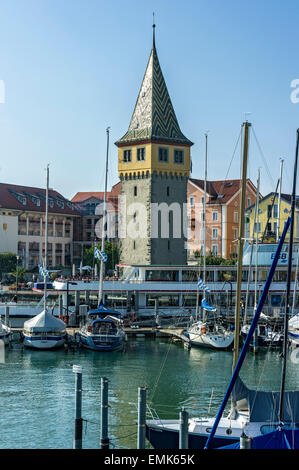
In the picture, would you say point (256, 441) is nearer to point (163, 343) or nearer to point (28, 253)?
point (163, 343)

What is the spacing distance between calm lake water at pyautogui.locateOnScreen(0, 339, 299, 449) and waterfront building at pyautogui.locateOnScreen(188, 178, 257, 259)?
1791 inches

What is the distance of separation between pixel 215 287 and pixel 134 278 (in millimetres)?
8199

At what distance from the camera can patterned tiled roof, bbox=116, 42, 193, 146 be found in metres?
76.6

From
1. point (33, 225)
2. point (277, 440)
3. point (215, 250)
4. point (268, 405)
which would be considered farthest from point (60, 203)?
point (277, 440)

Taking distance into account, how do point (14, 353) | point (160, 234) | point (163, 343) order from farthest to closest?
point (160, 234) → point (163, 343) → point (14, 353)

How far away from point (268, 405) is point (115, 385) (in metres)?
16.1

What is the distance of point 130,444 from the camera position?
87.2 feet

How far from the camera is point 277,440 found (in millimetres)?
20531

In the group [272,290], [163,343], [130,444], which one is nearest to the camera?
[130,444]

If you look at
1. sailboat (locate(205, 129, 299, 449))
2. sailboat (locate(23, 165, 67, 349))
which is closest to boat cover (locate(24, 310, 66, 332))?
sailboat (locate(23, 165, 67, 349))

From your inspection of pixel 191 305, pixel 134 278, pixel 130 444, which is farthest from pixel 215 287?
pixel 130 444

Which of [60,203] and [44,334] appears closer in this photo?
[44,334]

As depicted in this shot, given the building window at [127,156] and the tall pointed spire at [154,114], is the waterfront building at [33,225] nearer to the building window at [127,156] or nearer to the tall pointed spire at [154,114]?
the building window at [127,156]

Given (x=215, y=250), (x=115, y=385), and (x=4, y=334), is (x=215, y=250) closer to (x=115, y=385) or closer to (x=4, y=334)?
(x=4, y=334)
